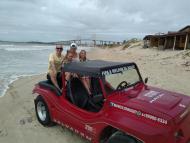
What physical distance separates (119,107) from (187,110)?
112cm

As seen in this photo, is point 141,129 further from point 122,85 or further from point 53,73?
point 53,73

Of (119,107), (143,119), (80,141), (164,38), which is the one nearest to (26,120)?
(80,141)

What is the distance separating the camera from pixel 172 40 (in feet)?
117

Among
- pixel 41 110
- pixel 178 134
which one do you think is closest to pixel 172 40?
pixel 41 110

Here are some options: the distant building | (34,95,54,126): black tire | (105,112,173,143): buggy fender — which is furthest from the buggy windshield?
the distant building

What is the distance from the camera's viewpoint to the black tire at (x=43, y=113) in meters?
5.62

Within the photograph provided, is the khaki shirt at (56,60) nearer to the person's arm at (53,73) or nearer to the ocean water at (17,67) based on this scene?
the person's arm at (53,73)

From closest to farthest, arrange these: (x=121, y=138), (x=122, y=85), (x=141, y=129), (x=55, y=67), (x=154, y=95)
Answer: (x=141, y=129)
(x=121, y=138)
(x=154, y=95)
(x=122, y=85)
(x=55, y=67)

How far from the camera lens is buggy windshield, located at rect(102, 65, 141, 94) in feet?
14.4

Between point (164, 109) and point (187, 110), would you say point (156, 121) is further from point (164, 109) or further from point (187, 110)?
point (187, 110)

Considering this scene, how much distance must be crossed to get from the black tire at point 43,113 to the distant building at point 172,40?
24.6 meters

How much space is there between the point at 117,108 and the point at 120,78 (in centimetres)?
96

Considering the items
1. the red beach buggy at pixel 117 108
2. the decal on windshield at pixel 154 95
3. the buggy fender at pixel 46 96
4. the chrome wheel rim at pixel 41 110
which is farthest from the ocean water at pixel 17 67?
the decal on windshield at pixel 154 95

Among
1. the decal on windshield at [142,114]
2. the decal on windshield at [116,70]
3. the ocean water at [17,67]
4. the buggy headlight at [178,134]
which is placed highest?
the decal on windshield at [116,70]
